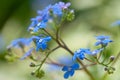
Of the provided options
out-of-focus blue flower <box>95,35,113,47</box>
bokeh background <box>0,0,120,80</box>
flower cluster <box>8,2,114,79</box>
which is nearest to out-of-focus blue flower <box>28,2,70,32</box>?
flower cluster <box>8,2,114,79</box>

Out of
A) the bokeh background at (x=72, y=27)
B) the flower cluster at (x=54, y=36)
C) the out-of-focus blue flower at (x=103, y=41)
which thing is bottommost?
the bokeh background at (x=72, y=27)

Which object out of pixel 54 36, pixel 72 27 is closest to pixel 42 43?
pixel 54 36

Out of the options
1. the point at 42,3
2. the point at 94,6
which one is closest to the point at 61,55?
the point at 94,6

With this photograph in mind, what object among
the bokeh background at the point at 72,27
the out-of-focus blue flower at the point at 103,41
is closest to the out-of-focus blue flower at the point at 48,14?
the out-of-focus blue flower at the point at 103,41

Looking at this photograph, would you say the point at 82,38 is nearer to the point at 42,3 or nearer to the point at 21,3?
the point at 42,3

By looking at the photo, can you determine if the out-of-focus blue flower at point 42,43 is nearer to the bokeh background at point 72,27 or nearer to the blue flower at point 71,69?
the blue flower at point 71,69

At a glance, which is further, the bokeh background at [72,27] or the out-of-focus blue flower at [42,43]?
the bokeh background at [72,27]

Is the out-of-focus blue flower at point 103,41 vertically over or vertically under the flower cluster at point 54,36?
under

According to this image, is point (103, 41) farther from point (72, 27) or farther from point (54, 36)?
point (72, 27)
